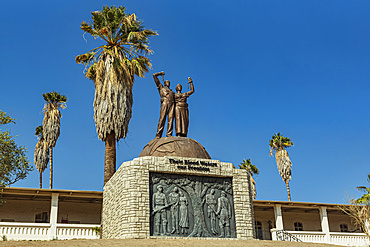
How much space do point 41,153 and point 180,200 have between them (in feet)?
80.0

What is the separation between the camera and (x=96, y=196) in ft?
90.3

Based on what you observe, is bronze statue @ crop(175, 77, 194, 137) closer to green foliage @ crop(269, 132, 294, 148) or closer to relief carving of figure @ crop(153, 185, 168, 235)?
relief carving of figure @ crop(153, 185, 168, 235)

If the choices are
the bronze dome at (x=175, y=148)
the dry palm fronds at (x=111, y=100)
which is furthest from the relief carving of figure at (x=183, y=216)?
the dry palm fronds at (x=111, y=100)

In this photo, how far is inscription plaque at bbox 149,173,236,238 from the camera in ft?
55.5

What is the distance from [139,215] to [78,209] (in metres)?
15.2

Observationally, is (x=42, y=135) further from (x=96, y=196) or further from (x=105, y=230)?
(x=105, y=230)

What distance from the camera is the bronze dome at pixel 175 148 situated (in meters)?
18.8

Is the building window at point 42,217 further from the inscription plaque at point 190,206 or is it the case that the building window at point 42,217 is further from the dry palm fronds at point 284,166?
the dry palm fronds at point 284,166

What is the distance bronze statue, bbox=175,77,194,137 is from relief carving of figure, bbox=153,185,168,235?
12.5 feet

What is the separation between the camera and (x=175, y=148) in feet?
61.9

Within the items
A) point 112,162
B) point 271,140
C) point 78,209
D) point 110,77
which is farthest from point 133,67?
point 271,140

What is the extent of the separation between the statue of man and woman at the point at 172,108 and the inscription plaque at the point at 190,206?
121 inches

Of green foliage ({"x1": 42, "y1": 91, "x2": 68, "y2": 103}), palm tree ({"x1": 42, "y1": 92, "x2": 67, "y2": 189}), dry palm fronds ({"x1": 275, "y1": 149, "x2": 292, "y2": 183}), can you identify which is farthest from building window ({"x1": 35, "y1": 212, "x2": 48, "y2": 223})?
Result: dry palm fronds ({"x1": 275, "y1": 149, "x2": 292, "y2": 183})

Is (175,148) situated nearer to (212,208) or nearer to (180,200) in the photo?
(180,200)
